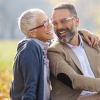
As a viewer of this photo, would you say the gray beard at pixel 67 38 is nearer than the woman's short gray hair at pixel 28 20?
No

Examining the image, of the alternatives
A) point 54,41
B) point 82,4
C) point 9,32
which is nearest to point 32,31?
point 54,41

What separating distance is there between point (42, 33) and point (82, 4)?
42.2m

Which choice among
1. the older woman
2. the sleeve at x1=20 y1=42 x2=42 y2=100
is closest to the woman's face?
the older woman

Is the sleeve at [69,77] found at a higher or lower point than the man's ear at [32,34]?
lower

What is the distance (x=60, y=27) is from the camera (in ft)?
14.9

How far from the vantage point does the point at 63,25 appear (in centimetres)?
459

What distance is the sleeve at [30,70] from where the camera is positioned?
4016 mm

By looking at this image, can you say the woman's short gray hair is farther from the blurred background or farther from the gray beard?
the blurred background

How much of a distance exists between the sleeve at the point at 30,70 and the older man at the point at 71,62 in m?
0.32

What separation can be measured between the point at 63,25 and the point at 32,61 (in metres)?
0.74

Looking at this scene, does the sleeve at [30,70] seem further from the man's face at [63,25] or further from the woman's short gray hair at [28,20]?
the man's face at [63,25]

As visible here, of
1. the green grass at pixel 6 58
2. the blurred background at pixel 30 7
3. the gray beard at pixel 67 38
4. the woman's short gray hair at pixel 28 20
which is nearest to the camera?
the woman's short gray hair at pixel 28 20

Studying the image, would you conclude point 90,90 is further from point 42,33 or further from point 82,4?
point 82,4

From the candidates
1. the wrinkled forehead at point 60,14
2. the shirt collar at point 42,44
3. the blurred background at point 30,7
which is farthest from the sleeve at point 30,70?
the blurred background at point 30,7
